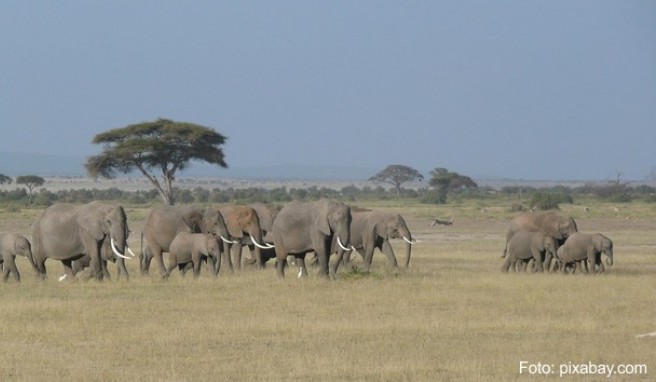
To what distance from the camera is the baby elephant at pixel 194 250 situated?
26.3 meters

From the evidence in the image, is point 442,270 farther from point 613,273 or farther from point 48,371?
point 48,371

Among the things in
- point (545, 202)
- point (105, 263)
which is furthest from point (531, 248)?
point (545, 202)

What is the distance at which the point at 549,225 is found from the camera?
1291 inches

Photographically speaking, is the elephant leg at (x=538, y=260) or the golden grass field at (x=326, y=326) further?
the elephant leg at (x=538, y=260)

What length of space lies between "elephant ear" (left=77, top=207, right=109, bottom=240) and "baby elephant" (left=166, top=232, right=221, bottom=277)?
159 cm

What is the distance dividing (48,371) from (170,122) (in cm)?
5009

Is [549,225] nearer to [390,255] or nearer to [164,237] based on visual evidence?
[390,255]

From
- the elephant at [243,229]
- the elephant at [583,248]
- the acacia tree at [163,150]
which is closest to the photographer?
the elephant at [583,248]

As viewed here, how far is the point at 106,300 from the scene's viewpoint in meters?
21.4

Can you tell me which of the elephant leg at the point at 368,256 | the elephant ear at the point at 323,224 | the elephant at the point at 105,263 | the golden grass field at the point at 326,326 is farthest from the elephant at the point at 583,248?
the elephant at the point at 105,263

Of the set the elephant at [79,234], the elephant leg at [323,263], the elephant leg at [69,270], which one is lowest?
the elephant leg at [69,270]

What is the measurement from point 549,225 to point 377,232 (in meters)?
4.31

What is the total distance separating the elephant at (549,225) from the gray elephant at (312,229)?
680 cm

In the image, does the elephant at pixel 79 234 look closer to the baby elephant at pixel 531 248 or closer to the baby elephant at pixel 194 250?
the baby elephant at pixel 194 250
